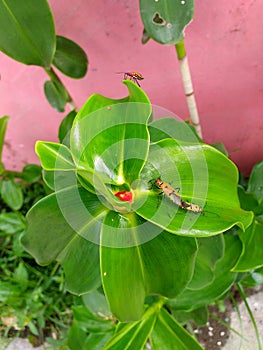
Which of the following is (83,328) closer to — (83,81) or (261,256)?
(261,256)

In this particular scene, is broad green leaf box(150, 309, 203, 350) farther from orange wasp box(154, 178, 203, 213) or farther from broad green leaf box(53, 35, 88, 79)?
broad green leaf box(53, 35, 88, 79)

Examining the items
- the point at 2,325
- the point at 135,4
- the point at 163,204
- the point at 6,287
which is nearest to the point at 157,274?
the point at 163,204

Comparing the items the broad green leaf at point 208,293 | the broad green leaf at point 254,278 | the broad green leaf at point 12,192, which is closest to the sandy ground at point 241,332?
the broad green leaf at point 254,278

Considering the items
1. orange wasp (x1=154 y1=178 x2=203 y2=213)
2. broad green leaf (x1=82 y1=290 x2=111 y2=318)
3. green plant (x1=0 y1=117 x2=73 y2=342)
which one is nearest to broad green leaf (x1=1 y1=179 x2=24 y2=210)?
green plant (x1=0 y1=117 x2=73 y2=342)

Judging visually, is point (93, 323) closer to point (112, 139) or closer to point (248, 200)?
point (248, 200)

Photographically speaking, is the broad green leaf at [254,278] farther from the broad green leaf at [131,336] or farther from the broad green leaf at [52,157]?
the broad green leaf at [52,157]

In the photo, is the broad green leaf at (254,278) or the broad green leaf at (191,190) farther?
the broad green leaf at (254,278)
